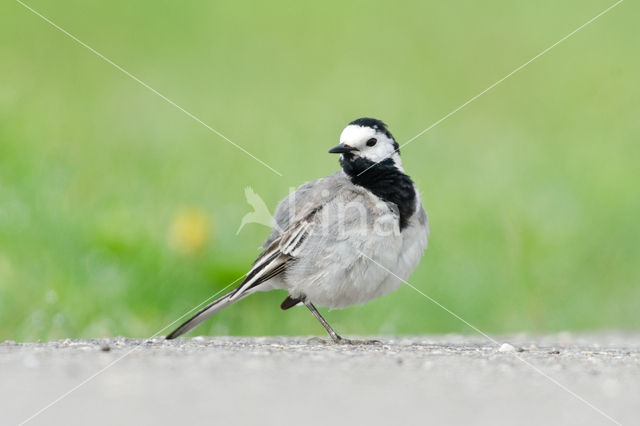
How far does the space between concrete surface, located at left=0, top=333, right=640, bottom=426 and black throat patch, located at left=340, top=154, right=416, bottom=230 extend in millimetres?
1303

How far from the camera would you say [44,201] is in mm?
8898

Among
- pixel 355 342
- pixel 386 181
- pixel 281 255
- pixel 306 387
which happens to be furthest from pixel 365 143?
pixel 306 387

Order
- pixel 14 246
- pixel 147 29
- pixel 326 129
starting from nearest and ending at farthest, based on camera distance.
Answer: pixel 14 246 < pixel 326 129 < pixel 147 29

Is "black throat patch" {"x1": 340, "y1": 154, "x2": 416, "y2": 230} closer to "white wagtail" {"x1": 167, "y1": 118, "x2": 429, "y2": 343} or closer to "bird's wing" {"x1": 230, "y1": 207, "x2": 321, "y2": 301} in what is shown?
"white wagtail" {"x1": 167, "y1": 118, "x2": 429, "y2": 343}

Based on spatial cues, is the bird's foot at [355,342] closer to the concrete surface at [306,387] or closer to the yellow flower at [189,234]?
the concrete surface at [306,387]

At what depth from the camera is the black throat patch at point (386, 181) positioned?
629cm

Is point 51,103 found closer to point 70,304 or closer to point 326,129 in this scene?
point 326,129

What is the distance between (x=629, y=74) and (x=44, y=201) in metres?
7.95

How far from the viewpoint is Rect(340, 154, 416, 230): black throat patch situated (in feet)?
20.6

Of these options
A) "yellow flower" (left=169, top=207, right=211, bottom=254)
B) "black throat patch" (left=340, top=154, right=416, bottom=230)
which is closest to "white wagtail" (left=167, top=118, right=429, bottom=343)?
"black throat patch" (left=340, top=154, right=416, bottom=230)

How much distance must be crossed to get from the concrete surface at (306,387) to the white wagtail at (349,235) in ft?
2.94

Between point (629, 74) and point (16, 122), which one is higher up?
point (629, 74)

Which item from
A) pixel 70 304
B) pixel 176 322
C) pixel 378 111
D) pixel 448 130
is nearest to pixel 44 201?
pixel 70 304

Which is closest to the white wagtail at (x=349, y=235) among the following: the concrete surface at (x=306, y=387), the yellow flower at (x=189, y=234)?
the concrete surface at (x=306, y=387)
